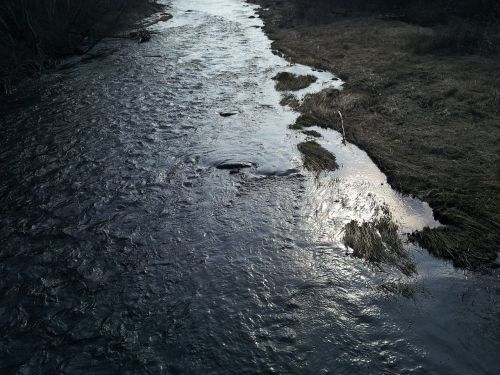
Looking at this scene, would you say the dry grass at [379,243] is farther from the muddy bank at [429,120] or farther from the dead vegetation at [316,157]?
the dead vegetation at [316,157]

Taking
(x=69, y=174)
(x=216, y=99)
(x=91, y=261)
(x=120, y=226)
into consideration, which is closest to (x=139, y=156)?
(x=69, y=174)

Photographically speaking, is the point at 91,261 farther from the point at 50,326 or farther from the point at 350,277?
the point at 350,277

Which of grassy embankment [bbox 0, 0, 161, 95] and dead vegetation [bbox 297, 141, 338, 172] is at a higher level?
grassy embankment [bbox 0, 0, 161, 95]

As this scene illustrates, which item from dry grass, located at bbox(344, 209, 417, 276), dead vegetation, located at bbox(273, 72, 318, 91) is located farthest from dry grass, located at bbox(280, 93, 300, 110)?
dry grass, located at bbox(344, 209, 417, 276)

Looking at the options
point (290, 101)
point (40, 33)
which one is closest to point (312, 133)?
point (290, 101)

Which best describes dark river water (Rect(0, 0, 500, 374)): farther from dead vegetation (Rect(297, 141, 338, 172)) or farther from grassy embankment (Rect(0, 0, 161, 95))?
grassy embankment (Rect(0, 0, 161, 95))

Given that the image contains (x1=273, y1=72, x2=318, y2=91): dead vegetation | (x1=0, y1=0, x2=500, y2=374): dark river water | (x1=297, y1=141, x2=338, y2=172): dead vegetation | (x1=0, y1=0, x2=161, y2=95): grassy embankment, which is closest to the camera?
(x1=0, y1=0, x2=500, y2=374): dark river water
